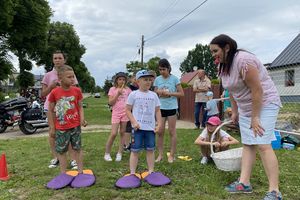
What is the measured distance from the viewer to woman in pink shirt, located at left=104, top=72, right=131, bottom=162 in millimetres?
5961

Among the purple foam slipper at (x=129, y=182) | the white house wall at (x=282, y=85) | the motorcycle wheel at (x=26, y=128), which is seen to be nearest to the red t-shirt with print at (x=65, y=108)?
the purple foam slipper at (x=129, y=182)

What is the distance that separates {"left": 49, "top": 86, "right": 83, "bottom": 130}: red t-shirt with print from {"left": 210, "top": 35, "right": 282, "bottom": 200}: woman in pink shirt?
1.95 metres

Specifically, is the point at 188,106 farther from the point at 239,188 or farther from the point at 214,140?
the point at 239,188

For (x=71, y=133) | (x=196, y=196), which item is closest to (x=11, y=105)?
(x=71, y=133)

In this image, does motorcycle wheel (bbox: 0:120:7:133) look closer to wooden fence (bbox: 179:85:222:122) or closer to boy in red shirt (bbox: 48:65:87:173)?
wooden fence (bbox: 179:85:222:122)

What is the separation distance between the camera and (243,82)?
147 inches

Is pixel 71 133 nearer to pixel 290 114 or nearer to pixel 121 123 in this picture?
pixel 121 123

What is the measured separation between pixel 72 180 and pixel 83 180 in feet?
0.47

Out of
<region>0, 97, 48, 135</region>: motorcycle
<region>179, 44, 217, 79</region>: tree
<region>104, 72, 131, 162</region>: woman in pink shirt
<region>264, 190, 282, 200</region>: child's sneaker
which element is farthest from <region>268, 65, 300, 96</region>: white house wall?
<region>179, 44, 217, 79</region>: tree

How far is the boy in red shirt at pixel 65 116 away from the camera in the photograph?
4.59 m

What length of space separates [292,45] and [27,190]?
29243mm

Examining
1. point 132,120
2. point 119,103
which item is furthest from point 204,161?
point 119,103

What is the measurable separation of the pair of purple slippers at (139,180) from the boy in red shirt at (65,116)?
0.66 meters

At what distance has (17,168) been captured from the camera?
18.5ft
